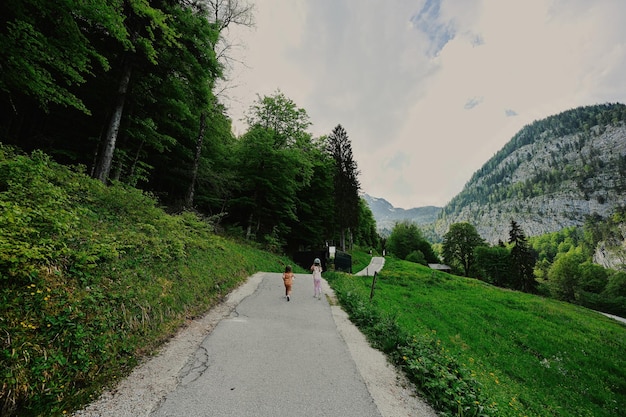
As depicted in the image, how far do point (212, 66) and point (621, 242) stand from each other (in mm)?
196612

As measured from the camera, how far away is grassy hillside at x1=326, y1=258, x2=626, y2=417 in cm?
512

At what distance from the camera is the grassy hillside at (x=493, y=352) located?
5125 millimetres

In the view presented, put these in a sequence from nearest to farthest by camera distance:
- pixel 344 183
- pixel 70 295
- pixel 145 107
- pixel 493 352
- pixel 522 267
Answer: pixel 70 295, pixel 493 352, pixel 145 107, pixel 344 183, pixel 522 267

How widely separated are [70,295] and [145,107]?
47.8ft

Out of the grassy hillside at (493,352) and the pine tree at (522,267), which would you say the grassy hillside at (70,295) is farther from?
the pine tree at (522,267)

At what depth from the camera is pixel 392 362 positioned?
5.90 meters

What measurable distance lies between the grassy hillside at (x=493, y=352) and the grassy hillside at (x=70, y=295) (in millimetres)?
5349

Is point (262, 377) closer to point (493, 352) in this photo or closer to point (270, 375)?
point (270, 375)

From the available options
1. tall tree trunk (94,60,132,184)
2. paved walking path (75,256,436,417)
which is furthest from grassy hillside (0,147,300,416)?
tall tree trunk (94,60,132,184)

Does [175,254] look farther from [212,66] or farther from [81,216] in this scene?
[212,66]

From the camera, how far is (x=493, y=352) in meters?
12.3

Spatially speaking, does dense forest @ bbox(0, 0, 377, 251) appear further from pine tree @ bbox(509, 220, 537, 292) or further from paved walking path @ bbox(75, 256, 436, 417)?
pine tree @ bbox(509, 220, 537, 292)

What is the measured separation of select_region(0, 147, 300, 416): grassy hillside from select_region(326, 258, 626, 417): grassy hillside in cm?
535

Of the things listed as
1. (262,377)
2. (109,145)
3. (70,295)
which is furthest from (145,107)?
(262,377)
